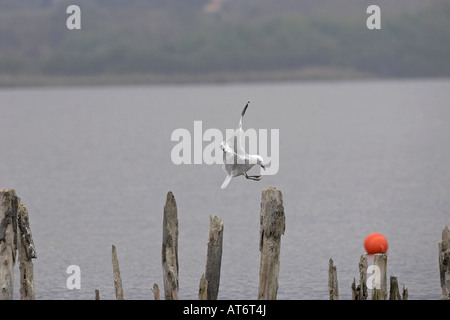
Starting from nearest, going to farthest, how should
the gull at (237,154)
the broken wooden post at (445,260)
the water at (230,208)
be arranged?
the gull at (237,154)
the broken wooden post at (445,260)
the water at (230,208)

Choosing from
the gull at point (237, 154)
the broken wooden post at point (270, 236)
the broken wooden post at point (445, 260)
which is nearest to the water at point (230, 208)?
the broken wooden post at point (445, 260)

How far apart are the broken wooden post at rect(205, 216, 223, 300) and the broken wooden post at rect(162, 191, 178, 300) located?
0.89 meters

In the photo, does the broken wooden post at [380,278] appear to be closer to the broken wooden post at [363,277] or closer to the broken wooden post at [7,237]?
the broken wooden post at [363,277]

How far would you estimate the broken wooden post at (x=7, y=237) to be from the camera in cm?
2572

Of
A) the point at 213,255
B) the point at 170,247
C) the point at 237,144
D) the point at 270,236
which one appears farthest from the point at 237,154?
the point at 213,255

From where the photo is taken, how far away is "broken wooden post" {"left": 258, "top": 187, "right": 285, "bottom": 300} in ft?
81.2

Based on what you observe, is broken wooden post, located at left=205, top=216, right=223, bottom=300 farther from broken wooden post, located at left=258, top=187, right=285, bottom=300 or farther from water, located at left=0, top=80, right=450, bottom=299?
water, located at left=0, top=80, right=450, bottom=299

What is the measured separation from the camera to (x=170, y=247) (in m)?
27.0

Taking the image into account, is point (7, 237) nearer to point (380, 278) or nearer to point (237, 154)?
point (237, 154)

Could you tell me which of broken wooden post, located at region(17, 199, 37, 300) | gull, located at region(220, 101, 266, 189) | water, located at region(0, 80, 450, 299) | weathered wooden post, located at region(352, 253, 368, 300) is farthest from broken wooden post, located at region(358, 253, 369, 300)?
water, located at region(0, 80, 450, 299)

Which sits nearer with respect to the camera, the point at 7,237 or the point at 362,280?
the point at 7,237

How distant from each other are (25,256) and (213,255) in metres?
4.68

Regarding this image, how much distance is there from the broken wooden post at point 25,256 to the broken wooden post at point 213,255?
4.42 m
